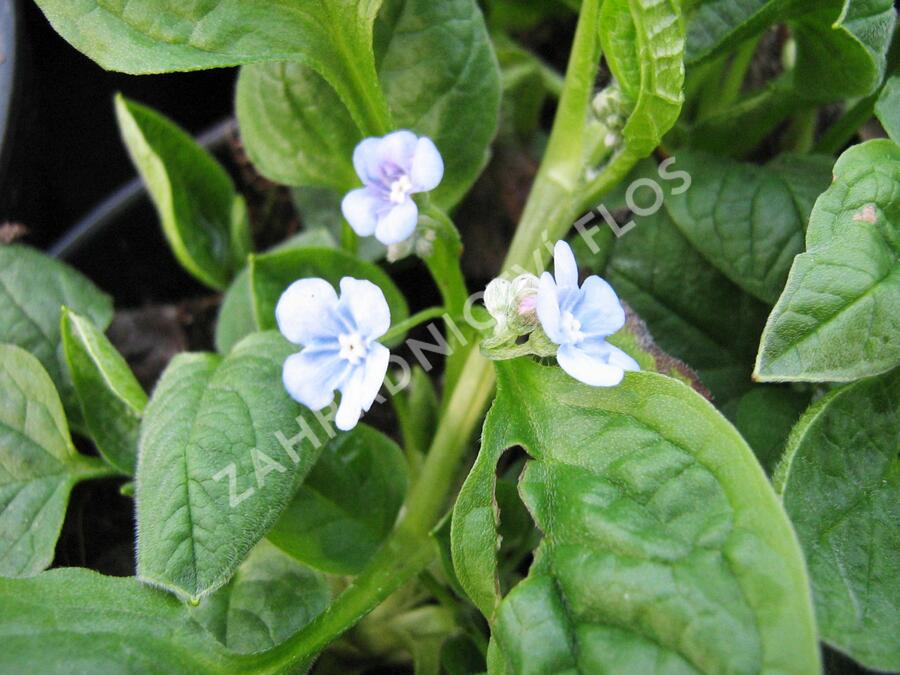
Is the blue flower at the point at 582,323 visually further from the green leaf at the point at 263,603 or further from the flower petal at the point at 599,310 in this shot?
the green leaf at the point at 263,603

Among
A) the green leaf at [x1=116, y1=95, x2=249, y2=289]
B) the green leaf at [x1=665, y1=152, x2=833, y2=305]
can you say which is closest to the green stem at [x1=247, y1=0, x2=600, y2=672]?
the green leaf at [x1=665, y1=152, x2=833, y2=305]

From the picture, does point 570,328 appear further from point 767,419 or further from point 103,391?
point 103,391

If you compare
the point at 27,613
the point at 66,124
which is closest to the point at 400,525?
the point at 27,613

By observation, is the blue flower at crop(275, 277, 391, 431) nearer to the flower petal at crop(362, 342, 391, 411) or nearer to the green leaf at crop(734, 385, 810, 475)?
the flower petal at crop(362, 342, 391, 411)

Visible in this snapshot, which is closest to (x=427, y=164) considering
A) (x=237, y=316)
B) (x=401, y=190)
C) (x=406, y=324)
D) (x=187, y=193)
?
(x=401, y=190)

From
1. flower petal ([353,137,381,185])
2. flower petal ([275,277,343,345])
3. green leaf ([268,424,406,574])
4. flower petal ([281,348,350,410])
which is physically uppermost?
flower petal ([353,137,381,185])

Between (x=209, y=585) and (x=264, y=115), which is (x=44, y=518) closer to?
(x=209, y=585)
